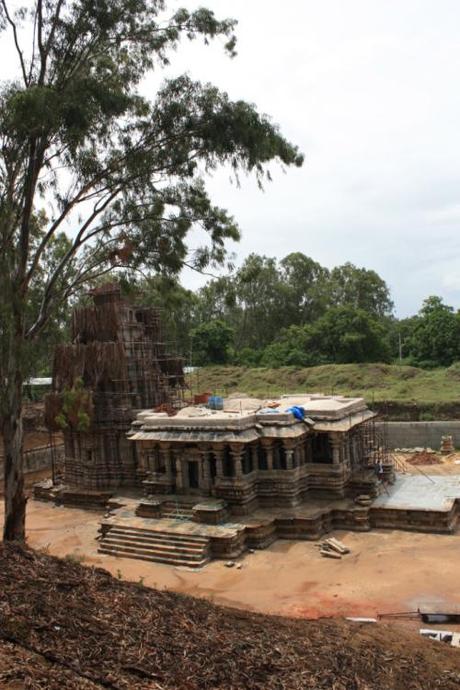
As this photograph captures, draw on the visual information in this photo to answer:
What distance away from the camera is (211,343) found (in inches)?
2125

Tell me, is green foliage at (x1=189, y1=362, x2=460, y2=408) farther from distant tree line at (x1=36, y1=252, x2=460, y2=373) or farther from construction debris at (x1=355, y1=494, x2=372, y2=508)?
construction debris at (x1=355, y1=494, x2=372, y2=508)

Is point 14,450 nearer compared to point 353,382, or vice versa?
point 14,450

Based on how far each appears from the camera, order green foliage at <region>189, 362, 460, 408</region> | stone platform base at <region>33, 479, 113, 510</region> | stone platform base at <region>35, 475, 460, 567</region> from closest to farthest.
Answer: stone platform base at <region>35, 475, 460, 567</region> < stone platform base at <region>33, 479, 113, 510</region> < green foliage at <region>189, 362, 460, 408</region>

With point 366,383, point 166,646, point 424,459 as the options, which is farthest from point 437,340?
point 166,646

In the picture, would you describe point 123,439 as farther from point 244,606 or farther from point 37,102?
point 37,102

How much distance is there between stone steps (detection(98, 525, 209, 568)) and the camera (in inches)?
629

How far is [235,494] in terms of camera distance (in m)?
18.4

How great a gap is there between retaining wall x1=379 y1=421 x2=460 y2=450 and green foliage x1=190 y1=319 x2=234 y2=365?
2440 centimetres

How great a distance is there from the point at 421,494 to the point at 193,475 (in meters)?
7.74

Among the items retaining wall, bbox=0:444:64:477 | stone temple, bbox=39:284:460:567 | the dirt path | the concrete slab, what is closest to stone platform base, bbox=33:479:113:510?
stone temple, bbox=39:284:460:567

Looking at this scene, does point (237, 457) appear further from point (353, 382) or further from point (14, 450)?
point (353, 382)

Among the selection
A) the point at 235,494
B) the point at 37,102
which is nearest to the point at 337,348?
the point at 235,494

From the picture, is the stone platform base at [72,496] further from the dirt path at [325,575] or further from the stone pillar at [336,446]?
the stone pillar at [336,446]

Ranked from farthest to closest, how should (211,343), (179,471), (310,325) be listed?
(310,325)
(211,343)
(179,471)
